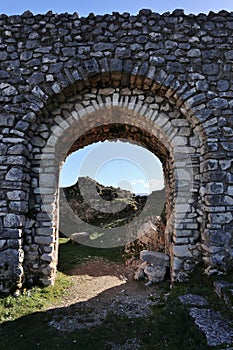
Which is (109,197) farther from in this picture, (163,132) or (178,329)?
(178,329)

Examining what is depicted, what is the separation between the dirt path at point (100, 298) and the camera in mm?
4605

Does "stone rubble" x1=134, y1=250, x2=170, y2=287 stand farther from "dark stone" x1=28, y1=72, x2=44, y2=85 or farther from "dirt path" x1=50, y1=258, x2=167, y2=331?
"dark stone" x1=28, y1=72, x2=44, y2=85

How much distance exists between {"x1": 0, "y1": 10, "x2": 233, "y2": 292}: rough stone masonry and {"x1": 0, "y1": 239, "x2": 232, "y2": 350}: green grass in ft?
1.90

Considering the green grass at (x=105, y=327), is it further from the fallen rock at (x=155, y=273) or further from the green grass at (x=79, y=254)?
the green grass at (x=79, y=254)

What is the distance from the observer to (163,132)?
6.36 meters

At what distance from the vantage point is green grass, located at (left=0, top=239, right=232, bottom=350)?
12.0 ft

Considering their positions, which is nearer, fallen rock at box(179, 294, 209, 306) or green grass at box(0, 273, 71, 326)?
fallen rock at box(179, 294, 209, 306)

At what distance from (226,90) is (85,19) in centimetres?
356

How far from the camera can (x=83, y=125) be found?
270 inches

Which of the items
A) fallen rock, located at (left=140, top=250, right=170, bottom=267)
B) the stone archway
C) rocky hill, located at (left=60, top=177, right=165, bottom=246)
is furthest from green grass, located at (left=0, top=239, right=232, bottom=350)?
rocky hill, located at (left=60, top=177, right=165, bottom=246)

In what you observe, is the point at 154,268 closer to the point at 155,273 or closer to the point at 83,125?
the point at 155,273

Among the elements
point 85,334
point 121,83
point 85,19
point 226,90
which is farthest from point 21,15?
point 85,334

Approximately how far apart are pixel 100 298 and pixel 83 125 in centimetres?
400

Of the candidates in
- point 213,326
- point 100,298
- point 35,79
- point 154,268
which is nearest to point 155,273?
point 154,268
